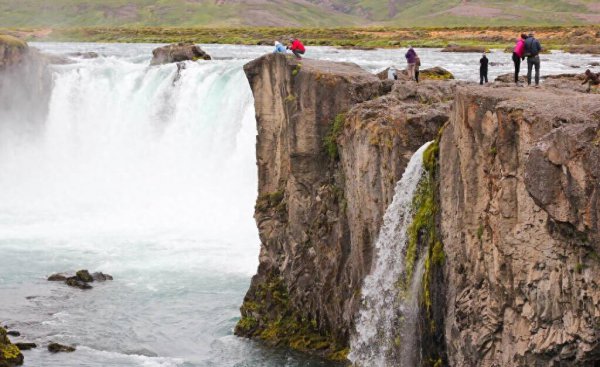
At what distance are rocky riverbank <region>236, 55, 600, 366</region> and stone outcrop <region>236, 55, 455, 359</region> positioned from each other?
58mm

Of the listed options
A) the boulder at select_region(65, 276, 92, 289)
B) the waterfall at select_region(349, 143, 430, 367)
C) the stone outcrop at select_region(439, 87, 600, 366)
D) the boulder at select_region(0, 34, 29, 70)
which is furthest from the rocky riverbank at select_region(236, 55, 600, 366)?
the boulder at select_region(0, 34, 29, 70)

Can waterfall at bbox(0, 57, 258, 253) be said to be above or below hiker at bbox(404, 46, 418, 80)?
below

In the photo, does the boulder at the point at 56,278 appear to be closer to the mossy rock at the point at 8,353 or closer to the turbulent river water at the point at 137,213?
the turbulent river water at the point at 137,213

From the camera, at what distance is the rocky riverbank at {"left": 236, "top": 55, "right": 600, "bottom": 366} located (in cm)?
2344

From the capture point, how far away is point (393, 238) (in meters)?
32.9

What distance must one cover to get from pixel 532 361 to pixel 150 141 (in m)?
52.3

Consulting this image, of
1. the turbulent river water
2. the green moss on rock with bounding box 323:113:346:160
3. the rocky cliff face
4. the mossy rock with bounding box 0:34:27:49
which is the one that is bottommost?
the turbulent river water

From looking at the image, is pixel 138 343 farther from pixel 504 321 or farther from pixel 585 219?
pixel 585 219

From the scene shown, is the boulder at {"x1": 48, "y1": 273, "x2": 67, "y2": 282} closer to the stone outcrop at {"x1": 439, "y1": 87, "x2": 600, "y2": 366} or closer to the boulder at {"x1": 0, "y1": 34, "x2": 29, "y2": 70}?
the stone outcrop at {"x1": 439, "y1": 87, "x2": 600, "y2": 366}

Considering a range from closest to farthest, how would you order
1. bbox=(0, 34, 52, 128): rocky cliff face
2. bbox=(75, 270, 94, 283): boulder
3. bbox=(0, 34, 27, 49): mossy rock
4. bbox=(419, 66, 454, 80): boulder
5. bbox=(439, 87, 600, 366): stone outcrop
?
1. bbox=(439, 87, 600, 366): stone outcrop
2. bbox=(75, 270, 94, 283): boulder
3. bbox=(419, 66, 454, 80): boulder
4. bbox=(0, 34, 27, 49): mossy rock
5. bbox=(0, 34, 52, 128): rocky cliff face

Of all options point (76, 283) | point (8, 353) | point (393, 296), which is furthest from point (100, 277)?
point (393, 296)

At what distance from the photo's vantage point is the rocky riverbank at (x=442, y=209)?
23438 mm

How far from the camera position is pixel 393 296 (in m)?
32.5

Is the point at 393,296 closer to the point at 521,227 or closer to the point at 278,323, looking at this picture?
the point at 521,227
